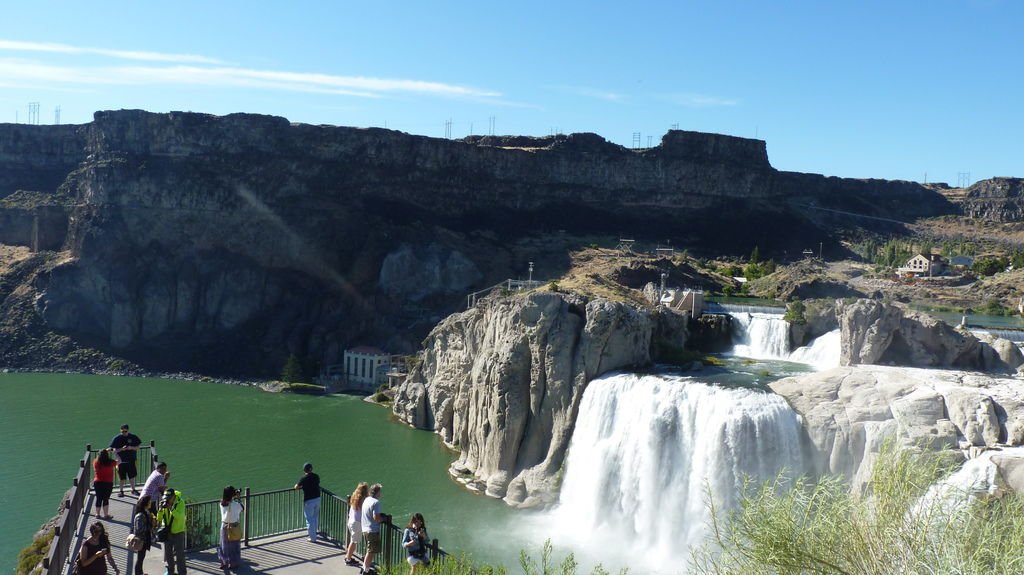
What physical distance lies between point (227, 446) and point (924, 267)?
60.1 meters

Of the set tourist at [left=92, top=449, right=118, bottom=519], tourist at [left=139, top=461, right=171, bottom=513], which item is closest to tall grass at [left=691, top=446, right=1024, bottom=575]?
tourist at [left=139, top=461, right=171, bottom=513]

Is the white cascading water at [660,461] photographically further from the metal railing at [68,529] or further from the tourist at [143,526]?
the tourist at [143,526]

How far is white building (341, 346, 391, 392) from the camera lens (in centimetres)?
5562

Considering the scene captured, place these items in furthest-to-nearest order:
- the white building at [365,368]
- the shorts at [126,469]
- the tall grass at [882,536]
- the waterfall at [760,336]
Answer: the white building at [365,368]
the waterfall at [760,336]
the shorts at [126,469]
the tall grass at [882,536]

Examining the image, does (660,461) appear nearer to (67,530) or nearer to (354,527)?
(354,527)

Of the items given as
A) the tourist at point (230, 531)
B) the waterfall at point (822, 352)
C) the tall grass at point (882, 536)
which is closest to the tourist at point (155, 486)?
the tourist at point (230, 531)

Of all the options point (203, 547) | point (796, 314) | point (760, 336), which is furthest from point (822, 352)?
point (203, 547)

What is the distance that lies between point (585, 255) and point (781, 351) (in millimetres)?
32208

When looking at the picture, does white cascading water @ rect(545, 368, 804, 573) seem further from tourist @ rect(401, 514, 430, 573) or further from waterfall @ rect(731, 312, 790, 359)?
waterfall @ rect(731, 312, 790, 359)

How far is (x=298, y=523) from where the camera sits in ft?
86.6

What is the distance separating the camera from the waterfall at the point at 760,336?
4206 centimetres

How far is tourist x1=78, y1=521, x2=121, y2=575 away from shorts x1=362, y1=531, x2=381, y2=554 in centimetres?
425

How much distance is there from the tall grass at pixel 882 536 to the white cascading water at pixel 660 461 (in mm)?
13156

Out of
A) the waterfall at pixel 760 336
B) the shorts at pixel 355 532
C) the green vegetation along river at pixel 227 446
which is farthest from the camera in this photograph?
the waterfall at pixel 760 336
